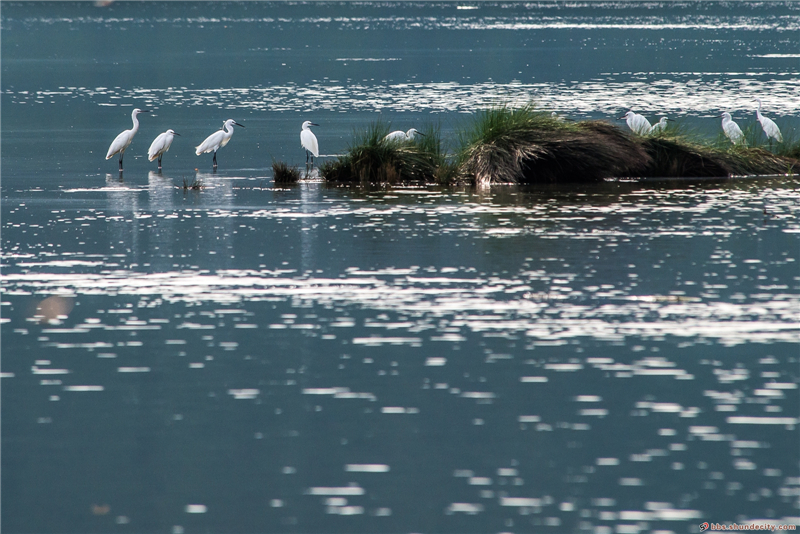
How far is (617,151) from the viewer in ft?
70.5

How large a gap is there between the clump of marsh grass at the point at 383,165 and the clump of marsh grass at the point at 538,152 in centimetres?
72

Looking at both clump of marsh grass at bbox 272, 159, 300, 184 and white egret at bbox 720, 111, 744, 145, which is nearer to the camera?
clump of marsh grass at bbox 272, 159, 300, 184

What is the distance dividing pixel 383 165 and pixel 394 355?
11.5 meters

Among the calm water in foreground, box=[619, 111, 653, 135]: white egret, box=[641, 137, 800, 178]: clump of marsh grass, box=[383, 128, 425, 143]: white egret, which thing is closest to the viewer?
the calm water in foreground

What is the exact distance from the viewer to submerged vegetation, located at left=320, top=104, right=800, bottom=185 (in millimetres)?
21234

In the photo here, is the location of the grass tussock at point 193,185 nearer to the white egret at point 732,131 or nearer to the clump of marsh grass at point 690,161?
the clump of marsh grass at point 690,161

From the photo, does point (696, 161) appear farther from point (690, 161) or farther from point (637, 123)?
point (637, 123)

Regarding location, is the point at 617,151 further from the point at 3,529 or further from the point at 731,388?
the point at 3,529

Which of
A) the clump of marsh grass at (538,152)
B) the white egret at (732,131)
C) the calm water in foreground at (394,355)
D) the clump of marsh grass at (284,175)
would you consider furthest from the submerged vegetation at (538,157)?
the white egret at (732,131)

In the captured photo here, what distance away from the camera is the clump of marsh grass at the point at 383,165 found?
21.7 m

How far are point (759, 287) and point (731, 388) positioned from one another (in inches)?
142

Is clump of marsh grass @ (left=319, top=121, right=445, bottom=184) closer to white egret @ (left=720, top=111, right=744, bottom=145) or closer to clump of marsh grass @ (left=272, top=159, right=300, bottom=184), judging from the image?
clump of marsh grass @ (left=272, top=159, right=300, bottom=184)

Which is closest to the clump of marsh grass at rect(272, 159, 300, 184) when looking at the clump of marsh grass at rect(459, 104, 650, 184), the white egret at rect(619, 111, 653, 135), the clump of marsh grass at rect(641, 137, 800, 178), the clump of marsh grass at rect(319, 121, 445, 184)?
the clump of marsh grass at rect(319, 121, 445, 184)

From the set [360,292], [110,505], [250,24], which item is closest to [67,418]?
[110,505]
